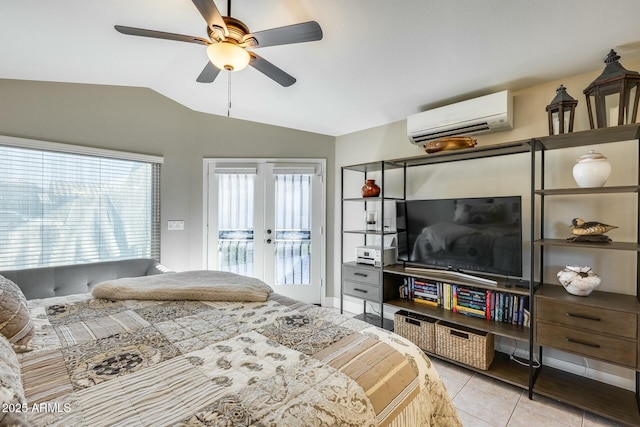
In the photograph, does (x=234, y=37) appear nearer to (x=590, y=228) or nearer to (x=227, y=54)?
(x=227, y=54)

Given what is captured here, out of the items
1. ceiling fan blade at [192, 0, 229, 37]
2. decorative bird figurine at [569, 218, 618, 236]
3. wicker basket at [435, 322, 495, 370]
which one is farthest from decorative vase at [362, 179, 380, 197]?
ceiling fan blade at [192, 0, 229, 37]

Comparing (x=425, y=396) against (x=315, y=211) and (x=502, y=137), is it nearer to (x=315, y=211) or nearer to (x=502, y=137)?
(x=502, y=137)

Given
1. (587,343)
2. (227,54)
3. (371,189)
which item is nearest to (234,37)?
(227,54)

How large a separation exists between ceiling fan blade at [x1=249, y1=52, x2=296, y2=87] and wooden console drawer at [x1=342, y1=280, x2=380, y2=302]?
2067 mm

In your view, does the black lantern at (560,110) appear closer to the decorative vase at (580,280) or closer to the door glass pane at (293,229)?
the decorative vase at (580,280)

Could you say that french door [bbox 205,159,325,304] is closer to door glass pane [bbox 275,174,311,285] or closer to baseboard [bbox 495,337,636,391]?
door glass pane [bbox 275,174,311,285]

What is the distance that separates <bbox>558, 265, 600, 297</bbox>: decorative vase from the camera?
1.87m

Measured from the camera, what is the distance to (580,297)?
191cm

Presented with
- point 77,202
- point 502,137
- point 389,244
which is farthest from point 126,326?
point 502,137

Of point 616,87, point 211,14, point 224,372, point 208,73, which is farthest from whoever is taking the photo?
point 208,73

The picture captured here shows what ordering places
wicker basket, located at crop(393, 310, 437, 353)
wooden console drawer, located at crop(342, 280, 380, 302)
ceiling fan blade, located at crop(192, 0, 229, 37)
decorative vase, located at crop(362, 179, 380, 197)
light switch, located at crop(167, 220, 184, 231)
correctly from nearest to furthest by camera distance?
ceiling fan blade, located at crop(192, 0, 229, 37)
wicker basket, located at crop(393, 310, 437, 353)
wooden console drawer, located at crop(342, 280, 380, 302)
decorative vase, located at crop(362, 179, 380, 197)
light switch, located at crop(167, 220, 184, 231)

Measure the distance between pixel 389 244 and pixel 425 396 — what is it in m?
2.15

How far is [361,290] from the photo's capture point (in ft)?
10.0

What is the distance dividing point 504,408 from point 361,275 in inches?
59.6
